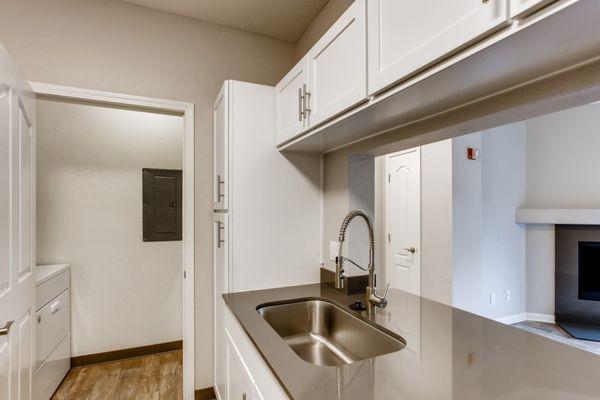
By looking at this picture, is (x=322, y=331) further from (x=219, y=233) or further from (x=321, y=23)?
(x=321, y=23)

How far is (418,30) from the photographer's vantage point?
0.78 metres

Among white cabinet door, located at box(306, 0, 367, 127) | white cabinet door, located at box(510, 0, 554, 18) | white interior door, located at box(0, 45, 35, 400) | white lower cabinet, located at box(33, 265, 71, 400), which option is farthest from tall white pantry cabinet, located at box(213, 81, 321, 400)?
white cabinet door, located at box(510, 0, 554, 18)

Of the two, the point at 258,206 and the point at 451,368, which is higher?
the point at 258,206

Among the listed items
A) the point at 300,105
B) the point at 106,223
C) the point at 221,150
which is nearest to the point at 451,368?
the point at 300,105

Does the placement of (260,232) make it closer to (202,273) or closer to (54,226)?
(202,273)

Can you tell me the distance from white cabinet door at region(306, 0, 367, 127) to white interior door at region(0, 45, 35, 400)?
1286 millimetres

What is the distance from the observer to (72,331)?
8.57 feet

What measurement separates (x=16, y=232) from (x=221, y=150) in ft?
3.52

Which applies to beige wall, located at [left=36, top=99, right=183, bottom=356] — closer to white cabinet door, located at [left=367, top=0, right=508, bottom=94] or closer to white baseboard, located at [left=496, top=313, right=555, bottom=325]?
white cabinet door, located at [left=367, top=0, right=508, bottom=94]

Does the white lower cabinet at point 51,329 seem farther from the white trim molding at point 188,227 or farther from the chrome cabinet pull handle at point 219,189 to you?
the chrome cabinet pull handle at point 219,189

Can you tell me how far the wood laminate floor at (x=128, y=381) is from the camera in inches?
88.4

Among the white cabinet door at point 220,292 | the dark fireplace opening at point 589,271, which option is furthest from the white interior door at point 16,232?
the dark fireplace opening at point 589,271

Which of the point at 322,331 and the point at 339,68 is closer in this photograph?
the point at 339,68

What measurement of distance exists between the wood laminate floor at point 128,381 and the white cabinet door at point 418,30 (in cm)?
255
